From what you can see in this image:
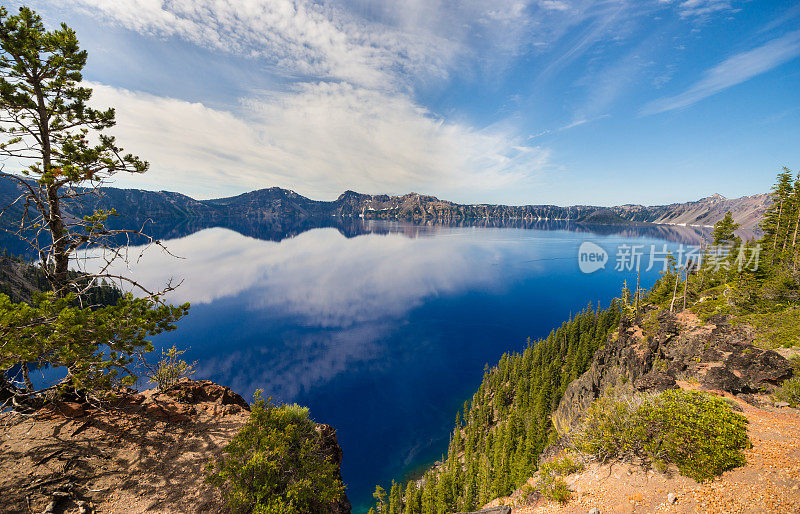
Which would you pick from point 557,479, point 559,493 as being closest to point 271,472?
point 559,493

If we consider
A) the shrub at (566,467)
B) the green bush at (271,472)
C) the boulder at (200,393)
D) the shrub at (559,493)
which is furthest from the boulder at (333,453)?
the shrub at (566,467)

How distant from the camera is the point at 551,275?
6565 inches

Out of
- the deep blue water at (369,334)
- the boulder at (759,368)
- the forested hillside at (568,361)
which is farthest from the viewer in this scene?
the deep blue water at (369,334)

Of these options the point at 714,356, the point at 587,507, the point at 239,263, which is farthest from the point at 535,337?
the point at 239,263

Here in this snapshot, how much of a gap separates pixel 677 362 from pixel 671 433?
25.4 m

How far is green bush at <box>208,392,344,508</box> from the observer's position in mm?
9273

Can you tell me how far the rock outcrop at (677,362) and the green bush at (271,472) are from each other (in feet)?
43.3

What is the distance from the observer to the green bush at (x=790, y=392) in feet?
49.8

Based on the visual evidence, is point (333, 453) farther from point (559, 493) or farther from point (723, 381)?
point (723, 381)

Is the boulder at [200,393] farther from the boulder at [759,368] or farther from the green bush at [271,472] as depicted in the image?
the boulder at [759,368]

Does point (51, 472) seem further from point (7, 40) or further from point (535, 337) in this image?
point (535, 337)

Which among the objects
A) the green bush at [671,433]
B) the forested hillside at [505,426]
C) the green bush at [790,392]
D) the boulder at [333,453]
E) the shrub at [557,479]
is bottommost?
the forested hillside at [505,426]

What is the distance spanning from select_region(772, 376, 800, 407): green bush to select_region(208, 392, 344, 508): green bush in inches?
974

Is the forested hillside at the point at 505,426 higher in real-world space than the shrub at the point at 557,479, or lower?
lower
